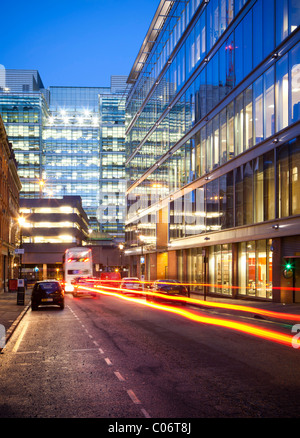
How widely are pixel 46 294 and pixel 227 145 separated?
17.5m

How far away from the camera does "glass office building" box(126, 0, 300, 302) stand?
2866 centimetres

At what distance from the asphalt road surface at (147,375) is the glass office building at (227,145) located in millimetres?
14321

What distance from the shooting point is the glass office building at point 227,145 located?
28656 mm

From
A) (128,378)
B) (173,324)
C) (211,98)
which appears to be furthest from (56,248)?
(128,378)

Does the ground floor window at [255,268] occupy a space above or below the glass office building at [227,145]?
below

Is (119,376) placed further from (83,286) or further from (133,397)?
(83,286)

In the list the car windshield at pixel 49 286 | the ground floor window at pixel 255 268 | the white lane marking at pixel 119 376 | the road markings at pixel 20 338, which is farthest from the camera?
the ground floor window at pixel 255 268

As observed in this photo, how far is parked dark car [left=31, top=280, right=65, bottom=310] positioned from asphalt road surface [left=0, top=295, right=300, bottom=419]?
11736mm

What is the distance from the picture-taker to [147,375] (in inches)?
398

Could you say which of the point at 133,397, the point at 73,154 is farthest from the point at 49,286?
the point at 73,154

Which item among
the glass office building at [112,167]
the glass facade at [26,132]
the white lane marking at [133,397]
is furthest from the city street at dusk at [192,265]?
the glass facade at [26,132]

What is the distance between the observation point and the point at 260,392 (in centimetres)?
866

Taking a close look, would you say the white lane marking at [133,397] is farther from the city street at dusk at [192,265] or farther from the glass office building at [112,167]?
the glass office building at [112,167]
